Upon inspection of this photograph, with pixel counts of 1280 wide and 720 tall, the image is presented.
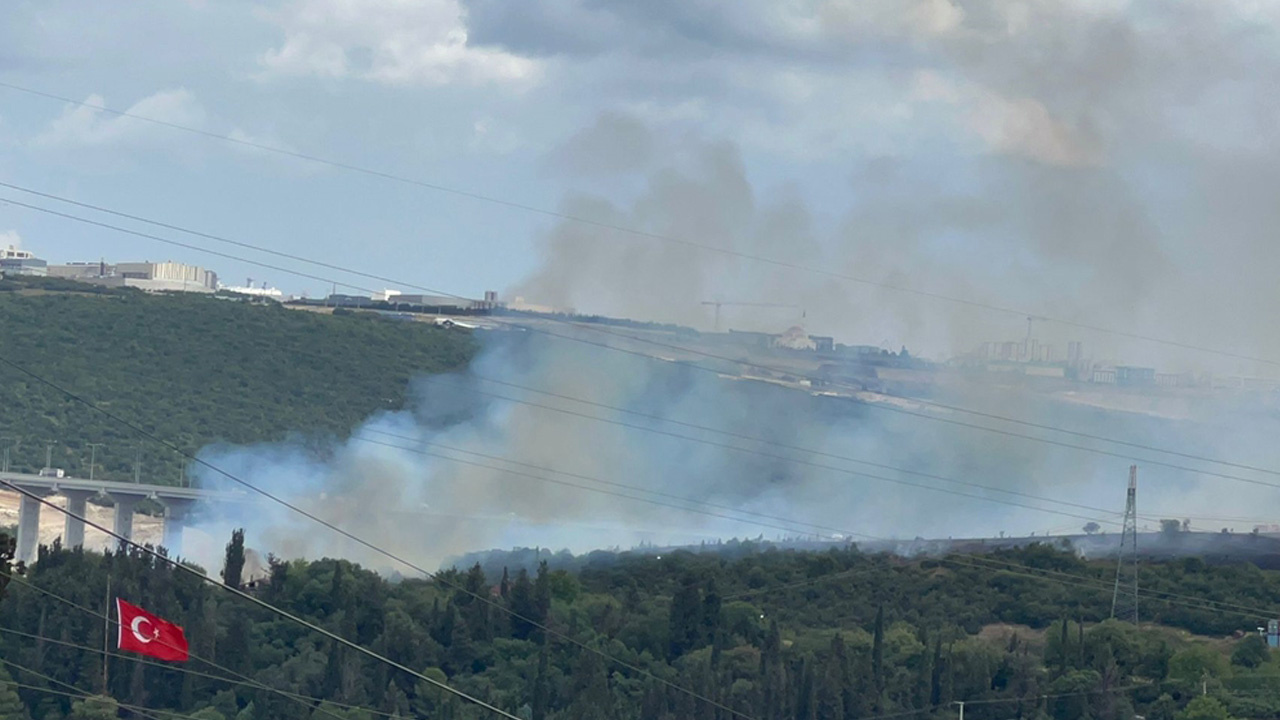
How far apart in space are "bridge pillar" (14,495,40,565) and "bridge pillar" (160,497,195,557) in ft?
28.7

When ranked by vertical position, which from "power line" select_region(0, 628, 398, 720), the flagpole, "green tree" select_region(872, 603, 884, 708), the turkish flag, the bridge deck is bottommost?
"power line" select_region(0, 628, 398, 720)

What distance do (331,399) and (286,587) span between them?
75.4 m

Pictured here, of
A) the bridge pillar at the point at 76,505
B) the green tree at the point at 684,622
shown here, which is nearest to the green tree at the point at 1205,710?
the green tree at the point at 684,622

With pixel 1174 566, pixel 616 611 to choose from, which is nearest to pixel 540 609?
pixel 616 611

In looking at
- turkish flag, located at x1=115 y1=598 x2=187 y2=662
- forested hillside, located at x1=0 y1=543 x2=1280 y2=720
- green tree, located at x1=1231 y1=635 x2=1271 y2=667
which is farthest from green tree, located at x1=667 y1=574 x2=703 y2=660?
turkish flag, located at x1=115 y1=598 x2=187 y2=662

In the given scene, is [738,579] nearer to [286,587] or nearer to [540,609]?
[540,609]

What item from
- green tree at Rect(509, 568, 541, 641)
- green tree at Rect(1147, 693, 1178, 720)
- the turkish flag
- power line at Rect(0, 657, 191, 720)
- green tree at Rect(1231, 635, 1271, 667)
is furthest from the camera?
green tree at Rect(509, 568, 541, 641)

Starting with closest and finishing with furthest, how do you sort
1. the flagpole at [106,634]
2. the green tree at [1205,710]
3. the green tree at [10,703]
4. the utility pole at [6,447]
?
the green tree at [10,703] → the flagpole at [106,634] → the green tree at [1205,710] → the utility pole at [6,447]

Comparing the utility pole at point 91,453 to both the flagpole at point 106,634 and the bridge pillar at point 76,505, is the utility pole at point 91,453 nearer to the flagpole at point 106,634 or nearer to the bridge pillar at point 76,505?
the bridge pillar at point 76,505

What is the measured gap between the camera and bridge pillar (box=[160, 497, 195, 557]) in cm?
14088

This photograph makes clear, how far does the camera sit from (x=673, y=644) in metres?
121

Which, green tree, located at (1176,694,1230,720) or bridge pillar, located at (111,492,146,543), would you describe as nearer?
green tree, located at (1176,694,1230,720)

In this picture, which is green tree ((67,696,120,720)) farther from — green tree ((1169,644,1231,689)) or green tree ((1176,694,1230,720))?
green tree ((1169,644,1231,689))

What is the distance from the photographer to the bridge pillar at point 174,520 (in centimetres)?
14088
